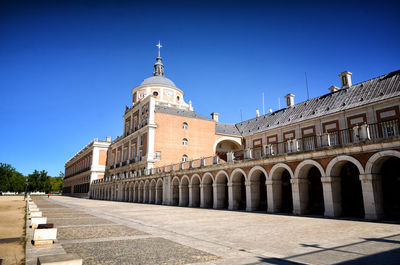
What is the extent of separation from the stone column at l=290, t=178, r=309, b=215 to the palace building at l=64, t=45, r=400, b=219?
0.20 ft

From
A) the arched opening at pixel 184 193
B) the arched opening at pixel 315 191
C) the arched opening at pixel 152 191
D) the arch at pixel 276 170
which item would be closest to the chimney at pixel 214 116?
the arched opening at pixel 152 191

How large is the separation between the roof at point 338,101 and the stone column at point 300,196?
39.1ft

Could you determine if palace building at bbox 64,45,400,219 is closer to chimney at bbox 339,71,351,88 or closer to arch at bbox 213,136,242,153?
chimney at bbox 339,71,351,88

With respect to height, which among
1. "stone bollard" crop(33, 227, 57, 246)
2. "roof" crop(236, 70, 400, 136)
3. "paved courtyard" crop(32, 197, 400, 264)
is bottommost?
"paved courtyard" crop(32, 197, 400, 264)

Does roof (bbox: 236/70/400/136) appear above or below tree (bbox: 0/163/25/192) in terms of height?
above

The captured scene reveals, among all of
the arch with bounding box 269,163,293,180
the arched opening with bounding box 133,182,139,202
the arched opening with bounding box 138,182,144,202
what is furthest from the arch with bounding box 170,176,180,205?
the arch with bounding box 269,163,293,180

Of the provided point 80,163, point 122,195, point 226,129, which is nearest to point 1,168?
point 80,163

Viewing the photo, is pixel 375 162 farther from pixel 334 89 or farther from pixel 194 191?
pixel 334 89

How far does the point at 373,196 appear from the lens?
42.9ft

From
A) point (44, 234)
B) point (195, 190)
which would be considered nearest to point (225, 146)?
point (195, 190)

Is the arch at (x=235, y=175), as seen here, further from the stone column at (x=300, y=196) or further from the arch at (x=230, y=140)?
the arch at (x=230, y=140)

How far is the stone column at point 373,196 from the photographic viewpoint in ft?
42.5

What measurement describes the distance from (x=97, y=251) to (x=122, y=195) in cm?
3974

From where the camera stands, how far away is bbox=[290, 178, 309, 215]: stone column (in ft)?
53.9
